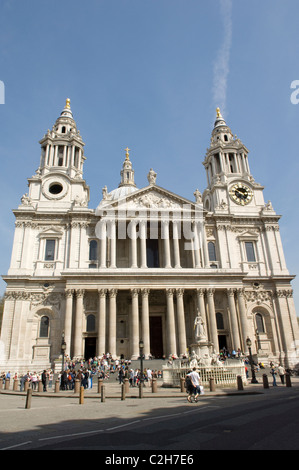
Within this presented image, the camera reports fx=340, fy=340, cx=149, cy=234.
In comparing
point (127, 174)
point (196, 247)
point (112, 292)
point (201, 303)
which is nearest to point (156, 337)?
point (201, 303)

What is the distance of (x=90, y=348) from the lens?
1533 inches

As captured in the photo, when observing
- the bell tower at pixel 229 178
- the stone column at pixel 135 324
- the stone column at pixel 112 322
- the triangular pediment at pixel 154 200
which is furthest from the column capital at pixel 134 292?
the bell tower at pixel 229 178

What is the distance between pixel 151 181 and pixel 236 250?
1474 cm

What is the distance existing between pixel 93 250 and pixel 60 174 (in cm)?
1258

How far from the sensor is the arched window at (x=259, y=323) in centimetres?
4274

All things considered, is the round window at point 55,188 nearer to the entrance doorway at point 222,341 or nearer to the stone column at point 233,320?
the stone column at point 233,320

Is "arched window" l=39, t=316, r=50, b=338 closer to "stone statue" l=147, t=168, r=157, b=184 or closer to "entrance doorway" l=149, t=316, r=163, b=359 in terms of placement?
"entrance doorway" l=149, t=316, r=163, b=359

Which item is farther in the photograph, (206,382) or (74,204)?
(74,204)

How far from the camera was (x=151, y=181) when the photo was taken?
4588 centimetres

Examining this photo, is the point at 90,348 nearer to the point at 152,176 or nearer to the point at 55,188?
the point at 55,188

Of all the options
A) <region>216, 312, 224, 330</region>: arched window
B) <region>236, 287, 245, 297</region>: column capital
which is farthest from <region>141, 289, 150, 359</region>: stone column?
<region>236, 287, 245, 297</region>: column capital

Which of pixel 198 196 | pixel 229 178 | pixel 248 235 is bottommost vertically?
pixel 248 235
